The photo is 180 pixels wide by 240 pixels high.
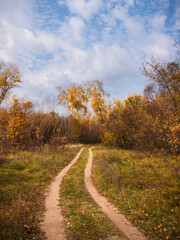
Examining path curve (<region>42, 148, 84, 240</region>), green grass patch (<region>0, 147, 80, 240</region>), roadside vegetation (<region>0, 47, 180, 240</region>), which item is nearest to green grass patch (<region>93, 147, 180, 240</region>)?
roadside vegetation (<region>0, 47, 180, 240</region>)

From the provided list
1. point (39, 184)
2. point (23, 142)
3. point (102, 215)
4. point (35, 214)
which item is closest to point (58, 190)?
point (39, 184)

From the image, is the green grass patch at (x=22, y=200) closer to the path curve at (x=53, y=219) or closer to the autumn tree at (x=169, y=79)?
the path curve at (x=53, y=219)

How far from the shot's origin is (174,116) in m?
9.98

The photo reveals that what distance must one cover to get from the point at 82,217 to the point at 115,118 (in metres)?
15.9

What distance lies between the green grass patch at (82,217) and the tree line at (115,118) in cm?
518

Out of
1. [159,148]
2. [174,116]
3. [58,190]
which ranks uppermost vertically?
[174,116]

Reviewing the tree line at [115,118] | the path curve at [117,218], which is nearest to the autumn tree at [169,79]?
the tree line at [115,118]

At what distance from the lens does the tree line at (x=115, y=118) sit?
34.1ft

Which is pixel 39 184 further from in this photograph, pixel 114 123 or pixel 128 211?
pixel 114 123

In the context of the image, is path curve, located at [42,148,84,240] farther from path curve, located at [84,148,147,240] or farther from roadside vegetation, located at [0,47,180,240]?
path curve, located at [84,148,147,240]

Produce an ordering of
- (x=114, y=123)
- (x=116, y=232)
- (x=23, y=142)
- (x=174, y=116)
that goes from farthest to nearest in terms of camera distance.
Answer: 1. (x=114, y=123)
2. (x=23, y=142)
3. (x=174, y=116)
4. (x=116, y=232)

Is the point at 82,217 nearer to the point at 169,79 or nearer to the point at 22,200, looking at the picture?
the point at 22,200

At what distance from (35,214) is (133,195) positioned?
13.6 feet

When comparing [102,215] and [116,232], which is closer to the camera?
[116,232]
